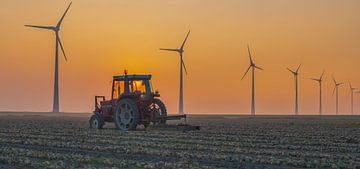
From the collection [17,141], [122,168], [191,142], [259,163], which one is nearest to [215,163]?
[259,163]

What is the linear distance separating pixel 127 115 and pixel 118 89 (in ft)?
4.87

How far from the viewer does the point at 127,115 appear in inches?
1049

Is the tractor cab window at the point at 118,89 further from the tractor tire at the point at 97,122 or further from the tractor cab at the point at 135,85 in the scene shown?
the tractor tire at the point at 97,122

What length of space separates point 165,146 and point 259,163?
4840mm

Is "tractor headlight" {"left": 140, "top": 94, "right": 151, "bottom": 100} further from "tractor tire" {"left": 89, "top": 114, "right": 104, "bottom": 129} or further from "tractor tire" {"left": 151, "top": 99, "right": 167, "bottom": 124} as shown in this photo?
"tractor tire" {"left": 89, "top": 114, "right": 104, "bottom": 129}

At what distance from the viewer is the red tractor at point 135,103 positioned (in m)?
26.2

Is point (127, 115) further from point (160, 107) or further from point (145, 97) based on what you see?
point (160, 107)

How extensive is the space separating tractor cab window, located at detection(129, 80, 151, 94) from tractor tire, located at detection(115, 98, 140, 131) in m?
0.71

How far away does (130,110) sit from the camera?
26250 mm

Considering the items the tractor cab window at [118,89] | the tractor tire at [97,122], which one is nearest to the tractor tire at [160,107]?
the tractor cab window at [118,89]

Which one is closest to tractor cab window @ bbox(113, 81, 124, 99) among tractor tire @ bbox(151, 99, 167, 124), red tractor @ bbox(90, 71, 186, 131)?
red tractor @ bbox(90, 71, 186, 131)

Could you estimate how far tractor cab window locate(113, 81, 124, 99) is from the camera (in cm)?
2703

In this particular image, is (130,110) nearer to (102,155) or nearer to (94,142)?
(94,142)

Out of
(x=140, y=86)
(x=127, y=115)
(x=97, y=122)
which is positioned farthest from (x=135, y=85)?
(x=97, y=122)
